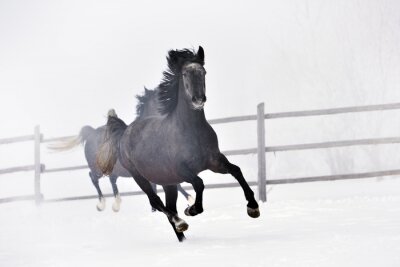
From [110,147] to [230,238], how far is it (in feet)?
5.93

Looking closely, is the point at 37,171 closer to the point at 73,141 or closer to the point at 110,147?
the point at 73,141

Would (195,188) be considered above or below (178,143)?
below

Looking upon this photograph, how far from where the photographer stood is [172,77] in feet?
18.0

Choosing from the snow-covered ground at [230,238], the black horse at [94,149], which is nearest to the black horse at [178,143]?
the snow-covered ground at [230,238]

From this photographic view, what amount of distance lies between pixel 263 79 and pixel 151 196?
47.4ft

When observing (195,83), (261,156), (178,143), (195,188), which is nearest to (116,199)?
(261,156)

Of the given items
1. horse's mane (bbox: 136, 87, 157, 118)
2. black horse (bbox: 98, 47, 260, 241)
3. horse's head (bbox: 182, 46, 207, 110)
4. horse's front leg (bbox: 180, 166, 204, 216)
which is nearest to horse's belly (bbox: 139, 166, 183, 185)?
black horse (bbox: 98, 47, 260, 241)

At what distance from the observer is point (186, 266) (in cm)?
438

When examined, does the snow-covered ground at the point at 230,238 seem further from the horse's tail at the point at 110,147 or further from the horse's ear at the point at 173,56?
the horse's ear at the point at 173,56

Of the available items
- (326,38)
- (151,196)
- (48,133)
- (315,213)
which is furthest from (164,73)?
(48,133)

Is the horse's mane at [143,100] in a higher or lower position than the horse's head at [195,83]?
lower

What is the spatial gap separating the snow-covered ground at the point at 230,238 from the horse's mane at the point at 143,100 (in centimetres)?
156

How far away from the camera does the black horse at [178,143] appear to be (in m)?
4.90

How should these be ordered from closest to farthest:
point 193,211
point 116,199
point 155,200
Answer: point 193,211, point 155,200, point 116,199
